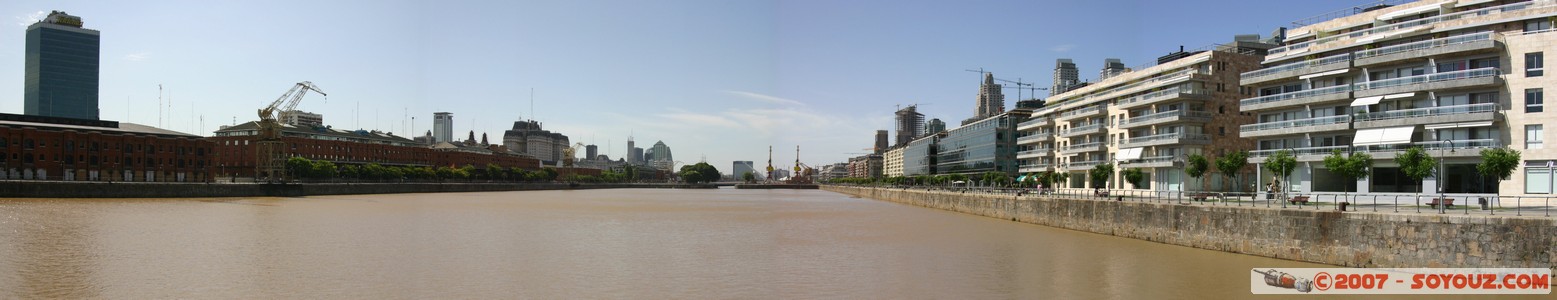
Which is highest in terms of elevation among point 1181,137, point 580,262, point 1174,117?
point 1174,117

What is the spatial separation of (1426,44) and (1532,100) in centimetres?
770

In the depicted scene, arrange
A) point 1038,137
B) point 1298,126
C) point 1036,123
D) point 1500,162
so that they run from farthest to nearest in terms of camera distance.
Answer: point 1036,123 < point 1038,137 < point 1298,126 < point 1500,162

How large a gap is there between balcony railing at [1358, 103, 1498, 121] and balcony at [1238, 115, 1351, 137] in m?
1.66

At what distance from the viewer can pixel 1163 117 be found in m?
87.2

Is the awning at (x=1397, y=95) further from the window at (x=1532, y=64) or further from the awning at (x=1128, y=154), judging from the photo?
the awning at (x=1128, y=154)

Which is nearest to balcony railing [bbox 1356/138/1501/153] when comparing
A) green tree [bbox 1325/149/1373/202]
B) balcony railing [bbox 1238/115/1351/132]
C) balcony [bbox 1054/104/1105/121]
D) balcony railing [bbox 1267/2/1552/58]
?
balcony railing [bbox 1238/115/1351/132]

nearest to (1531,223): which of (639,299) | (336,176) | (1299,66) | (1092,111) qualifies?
(639,299)

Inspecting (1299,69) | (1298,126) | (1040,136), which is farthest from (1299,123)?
(1040,136)

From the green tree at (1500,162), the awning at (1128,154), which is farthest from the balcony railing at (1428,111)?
the awning at (1128,154)

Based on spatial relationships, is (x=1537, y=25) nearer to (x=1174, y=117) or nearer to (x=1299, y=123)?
(x=1299, y=123)

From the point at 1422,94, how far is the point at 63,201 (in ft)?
356

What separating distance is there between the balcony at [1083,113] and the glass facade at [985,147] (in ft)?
85.8

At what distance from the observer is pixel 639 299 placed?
28094 millimetres

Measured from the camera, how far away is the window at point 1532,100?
164 feet
